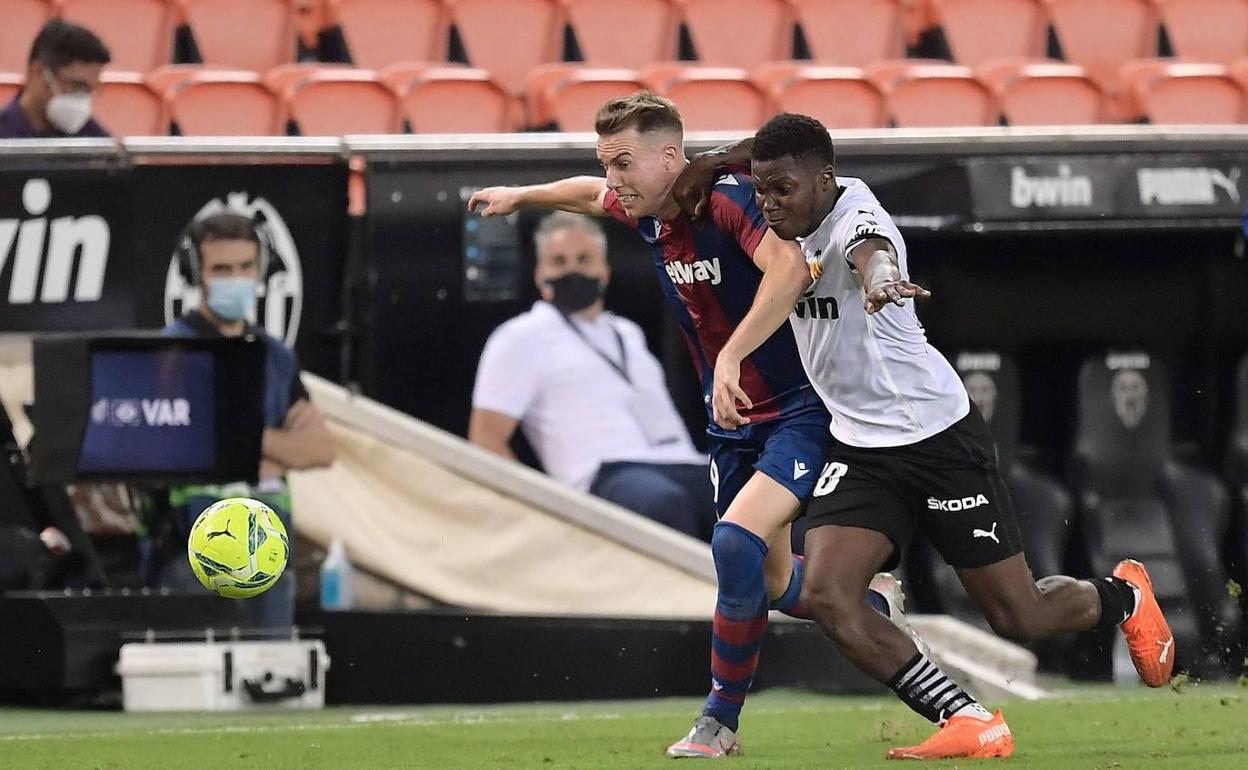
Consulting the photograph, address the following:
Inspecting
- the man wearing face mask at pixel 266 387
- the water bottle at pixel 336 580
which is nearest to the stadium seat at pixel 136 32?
the man wearing face mask at pixel 266 387

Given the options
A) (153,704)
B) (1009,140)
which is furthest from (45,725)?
(1009,140)

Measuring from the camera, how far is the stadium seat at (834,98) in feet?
36.8

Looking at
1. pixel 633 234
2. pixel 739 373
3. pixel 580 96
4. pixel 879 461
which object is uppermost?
pixel 580 96

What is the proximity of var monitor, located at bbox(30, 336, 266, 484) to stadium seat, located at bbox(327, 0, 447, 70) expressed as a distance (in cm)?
421

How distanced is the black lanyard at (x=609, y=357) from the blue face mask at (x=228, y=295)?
4.67 ft

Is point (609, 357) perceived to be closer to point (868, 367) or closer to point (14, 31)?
point (868, 367)

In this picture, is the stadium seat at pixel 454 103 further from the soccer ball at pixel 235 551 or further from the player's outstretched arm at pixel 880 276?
the player's outstretched arm at pixel 880 276

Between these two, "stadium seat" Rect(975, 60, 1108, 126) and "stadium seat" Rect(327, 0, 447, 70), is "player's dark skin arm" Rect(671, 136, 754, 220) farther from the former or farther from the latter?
"stadium seat" Rect(327, 0, 447, 70)

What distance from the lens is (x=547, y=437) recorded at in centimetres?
918

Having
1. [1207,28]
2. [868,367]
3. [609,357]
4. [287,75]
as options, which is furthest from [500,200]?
[1207,28]

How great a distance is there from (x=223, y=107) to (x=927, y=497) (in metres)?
6.04

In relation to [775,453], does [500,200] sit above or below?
above

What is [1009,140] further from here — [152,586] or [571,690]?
[152,586]

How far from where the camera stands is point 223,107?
35.5 feet
